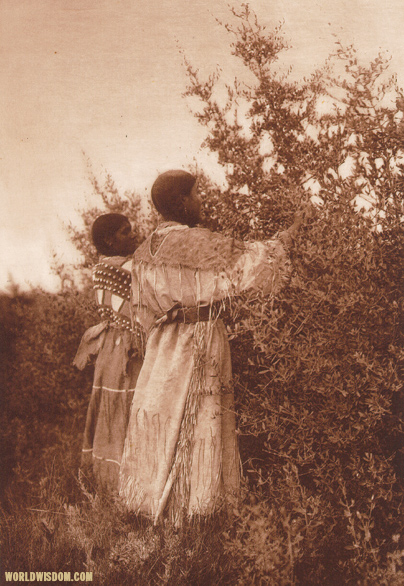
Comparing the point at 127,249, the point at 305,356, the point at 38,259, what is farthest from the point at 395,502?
the point at 38,259

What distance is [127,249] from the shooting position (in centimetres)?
400

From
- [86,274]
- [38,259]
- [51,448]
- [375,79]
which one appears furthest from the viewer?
[86,274]

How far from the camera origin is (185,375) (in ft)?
9.87

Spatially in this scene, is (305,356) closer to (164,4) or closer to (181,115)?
(181,115)

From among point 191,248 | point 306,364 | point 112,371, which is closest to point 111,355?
point 112,371

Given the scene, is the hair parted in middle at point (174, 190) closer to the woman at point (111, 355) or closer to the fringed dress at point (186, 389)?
the fringed dress at point (186, 389)

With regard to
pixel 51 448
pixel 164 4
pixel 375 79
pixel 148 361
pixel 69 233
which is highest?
pixel 164 4

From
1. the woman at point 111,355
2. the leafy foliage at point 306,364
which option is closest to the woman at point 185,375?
the leafy foliage at point 306,364

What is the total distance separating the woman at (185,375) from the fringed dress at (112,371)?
0.62m

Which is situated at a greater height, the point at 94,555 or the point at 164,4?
the point at 164,4

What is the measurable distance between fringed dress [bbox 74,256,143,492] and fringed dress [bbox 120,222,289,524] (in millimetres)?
635

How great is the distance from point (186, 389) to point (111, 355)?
1.07m

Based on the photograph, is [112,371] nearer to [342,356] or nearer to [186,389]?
[186,389]

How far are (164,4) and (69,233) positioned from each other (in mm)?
1690
